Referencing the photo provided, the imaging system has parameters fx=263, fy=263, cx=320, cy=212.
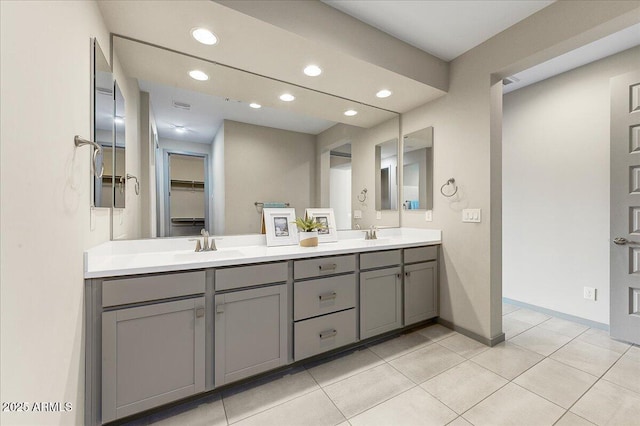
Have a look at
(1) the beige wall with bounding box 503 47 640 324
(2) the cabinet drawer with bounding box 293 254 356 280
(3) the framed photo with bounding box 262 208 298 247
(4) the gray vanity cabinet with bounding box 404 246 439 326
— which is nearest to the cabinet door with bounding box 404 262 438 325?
(4) the gray vanity cabinet with bounding box 404 246 439 326

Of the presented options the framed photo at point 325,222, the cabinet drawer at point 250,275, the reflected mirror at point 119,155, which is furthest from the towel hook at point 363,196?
the reflected mirror at point 119,155

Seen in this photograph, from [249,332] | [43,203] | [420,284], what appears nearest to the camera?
[43,203]

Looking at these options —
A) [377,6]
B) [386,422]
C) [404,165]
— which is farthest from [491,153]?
[386,422]

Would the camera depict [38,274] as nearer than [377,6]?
Yes

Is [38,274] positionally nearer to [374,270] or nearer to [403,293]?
[374,270]

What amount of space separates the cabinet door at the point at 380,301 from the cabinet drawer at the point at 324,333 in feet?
0.42

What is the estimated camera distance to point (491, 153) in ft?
7.18

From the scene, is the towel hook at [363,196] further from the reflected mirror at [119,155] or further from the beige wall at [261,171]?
the reflected mirror at [119,155]

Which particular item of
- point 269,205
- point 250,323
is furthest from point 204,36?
point 250,323

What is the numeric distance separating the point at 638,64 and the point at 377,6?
94.0 inches

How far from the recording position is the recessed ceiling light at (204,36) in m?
1.61

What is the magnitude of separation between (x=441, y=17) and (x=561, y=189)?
2.15 meters

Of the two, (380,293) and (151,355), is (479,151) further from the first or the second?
(151,355)

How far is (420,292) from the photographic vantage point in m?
2.47
